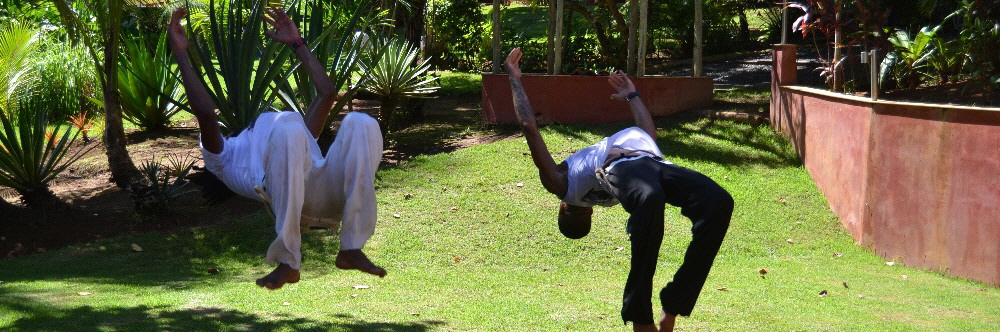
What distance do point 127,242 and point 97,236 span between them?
50cm

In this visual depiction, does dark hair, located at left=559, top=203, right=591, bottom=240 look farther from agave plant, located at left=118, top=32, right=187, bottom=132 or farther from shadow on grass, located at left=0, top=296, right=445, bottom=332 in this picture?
agave plant, located at left=118, top=32, right=187, bottom=132

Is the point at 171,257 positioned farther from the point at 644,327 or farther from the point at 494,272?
the point at 644,327

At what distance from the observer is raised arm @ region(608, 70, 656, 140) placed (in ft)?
20.4

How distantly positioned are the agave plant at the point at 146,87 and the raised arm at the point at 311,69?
359 inches

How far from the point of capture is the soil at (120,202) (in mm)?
11039

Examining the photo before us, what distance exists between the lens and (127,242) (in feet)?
35.2

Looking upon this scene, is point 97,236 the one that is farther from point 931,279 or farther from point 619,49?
point 619,49

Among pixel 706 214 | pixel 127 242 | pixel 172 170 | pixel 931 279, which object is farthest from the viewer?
pixel 172 170

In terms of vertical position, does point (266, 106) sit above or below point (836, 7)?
below

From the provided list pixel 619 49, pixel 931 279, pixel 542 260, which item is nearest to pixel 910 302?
pixel 931 279

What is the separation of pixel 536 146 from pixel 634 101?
39.0 inches

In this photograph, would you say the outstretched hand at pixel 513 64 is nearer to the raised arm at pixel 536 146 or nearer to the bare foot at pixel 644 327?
the raised arm at pixel 536 146

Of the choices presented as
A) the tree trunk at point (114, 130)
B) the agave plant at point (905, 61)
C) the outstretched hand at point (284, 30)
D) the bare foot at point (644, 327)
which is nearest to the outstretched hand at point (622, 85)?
the bare foot at point (644, 327)

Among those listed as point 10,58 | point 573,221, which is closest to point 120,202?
point 10,58
